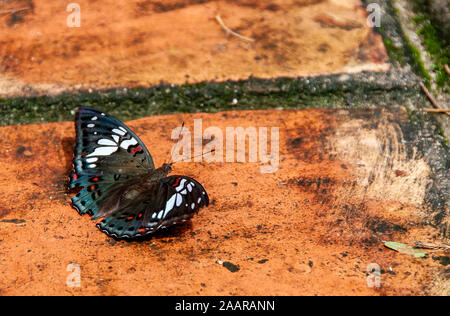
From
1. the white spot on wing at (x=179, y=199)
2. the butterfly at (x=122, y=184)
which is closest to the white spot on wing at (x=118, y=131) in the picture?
the butterfly at (x=122, y=184)

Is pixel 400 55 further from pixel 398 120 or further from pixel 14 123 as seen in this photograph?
pixel 14 123

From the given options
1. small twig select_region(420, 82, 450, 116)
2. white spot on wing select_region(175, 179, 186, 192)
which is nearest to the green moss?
small twig select_region(420, 82, 450, 116)

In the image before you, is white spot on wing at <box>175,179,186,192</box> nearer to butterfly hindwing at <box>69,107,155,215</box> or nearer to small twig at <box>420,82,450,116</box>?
butterfly hindwing at <box>69,107,155,215</box>

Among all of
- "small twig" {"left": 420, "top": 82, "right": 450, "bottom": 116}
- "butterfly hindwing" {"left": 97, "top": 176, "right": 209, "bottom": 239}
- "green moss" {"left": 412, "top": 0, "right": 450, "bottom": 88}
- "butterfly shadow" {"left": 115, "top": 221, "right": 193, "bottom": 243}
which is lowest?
"butterfly shadow" {"left": 115, "top": 221, "right": 193, "bottom": 243}

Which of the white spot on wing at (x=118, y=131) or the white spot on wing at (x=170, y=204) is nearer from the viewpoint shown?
the white spot on wing at (x=170, y=204)

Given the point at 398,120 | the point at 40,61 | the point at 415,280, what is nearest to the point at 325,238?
the point at 415,280

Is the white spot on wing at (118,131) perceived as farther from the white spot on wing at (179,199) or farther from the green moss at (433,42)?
the green moss at (433,42)

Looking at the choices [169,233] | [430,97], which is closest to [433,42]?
[430,97]

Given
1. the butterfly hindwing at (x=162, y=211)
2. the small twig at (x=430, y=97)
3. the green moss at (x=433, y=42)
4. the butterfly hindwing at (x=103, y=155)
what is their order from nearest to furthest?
the butterfly hindwing at (x=162, y=211)
the butterfly hindwing at (x=103, y=155)
the small twig at (x=430, y=97)
the green moss at (x=433, y=42)
